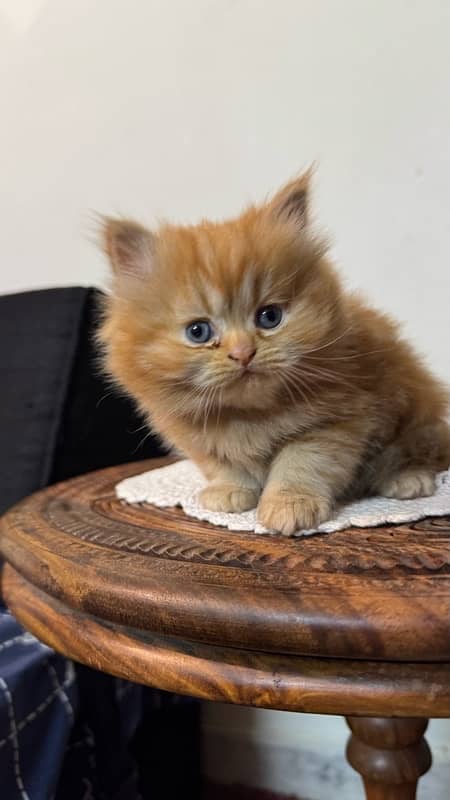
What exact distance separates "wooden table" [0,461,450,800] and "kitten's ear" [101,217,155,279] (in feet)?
0.78

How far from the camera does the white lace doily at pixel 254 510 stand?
1.70 ft

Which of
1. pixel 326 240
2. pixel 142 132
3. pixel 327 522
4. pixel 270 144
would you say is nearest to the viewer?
pixel 327 522

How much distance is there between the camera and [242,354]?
0.52m

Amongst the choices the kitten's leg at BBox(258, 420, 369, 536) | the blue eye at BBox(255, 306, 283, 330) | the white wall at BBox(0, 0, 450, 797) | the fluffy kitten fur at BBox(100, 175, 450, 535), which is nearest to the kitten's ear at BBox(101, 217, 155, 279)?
the fluffy kitten fur at BBox(100, 175, 450, 535)

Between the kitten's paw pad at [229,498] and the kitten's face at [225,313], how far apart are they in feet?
0.29

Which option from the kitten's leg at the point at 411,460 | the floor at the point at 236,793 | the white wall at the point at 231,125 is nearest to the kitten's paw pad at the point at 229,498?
the kitten's leg at the point at 411,460

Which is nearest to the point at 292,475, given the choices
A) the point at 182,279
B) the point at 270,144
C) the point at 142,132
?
the point at 182,279

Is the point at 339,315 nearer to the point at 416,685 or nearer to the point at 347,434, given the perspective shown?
Result: the point at 347,434

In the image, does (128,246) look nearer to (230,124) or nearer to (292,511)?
(292,511)

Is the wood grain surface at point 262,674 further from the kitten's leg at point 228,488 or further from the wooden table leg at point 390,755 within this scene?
the wooden table leg at point 390,755

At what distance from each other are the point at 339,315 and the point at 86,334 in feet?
Answer: 1.65

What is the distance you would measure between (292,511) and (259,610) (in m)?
0.15

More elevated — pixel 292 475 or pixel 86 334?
pixel 86 334

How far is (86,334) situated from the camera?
3.21ft
